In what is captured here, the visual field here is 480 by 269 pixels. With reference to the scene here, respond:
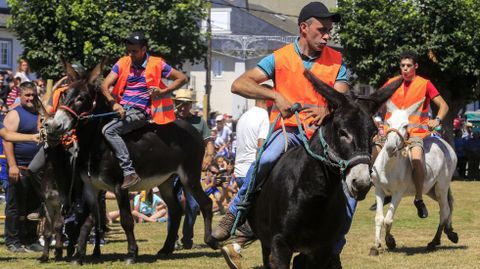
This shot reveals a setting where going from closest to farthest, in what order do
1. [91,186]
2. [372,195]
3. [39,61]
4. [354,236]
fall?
[91,186] → [354,236] → [372,195] → [39,61]

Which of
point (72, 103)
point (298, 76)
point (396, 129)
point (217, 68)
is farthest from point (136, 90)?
point (217, 68)

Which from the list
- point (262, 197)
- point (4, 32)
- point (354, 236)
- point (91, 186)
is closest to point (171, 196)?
point (91, 186)

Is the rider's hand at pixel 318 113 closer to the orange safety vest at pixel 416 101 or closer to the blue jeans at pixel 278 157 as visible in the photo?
the blue jeans at pixel 278 157

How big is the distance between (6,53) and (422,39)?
30.7 m

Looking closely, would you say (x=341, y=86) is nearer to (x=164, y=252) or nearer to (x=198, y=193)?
(x=198, y=193)

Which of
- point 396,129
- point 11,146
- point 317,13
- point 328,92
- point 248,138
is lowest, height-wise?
point 11,146

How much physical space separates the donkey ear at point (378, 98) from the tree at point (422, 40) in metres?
26.4

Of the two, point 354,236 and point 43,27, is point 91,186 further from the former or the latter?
point 43,27

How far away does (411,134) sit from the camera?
13.6m

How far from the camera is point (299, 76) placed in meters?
8.12

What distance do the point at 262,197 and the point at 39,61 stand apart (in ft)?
90.0

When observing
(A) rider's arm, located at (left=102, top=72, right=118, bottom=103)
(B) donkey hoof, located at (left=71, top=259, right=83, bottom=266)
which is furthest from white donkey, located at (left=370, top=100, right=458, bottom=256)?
(B) donkey hoof, located at (left=71, top=259, right=83, bottom=266)

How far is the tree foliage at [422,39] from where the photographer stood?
3347cm

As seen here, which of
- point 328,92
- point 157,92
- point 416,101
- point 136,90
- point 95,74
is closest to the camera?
point 328,92
